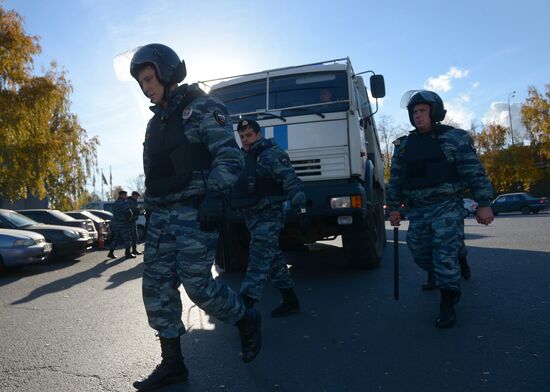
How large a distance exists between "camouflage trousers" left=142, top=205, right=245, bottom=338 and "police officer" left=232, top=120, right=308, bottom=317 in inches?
52.3

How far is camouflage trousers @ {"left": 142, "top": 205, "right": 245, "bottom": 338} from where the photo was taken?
262 centimetres

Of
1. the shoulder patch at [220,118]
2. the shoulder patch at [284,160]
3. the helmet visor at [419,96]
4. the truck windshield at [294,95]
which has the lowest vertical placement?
the shoulder patch at [284,160]

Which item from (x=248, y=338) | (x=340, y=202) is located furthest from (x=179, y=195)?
(x=340, y=202)

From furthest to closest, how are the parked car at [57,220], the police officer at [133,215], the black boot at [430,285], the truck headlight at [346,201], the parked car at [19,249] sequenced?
the parked car at [57,220] < the police officer at [133,215] < the parked car at [19,249] < the truck headlight at [346,201] < the black boot at [430,285]

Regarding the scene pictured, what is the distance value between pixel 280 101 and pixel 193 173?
3666 mm

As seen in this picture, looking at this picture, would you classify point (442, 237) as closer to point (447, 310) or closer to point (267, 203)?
point (447, 310)

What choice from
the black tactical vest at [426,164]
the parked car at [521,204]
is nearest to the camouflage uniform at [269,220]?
the black tactical vest at [426,164]

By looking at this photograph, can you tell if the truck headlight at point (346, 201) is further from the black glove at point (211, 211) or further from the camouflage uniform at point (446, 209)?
the black glove at point (211, 211)

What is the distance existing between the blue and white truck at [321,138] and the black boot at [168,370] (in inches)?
111

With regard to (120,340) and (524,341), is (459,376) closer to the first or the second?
(524,341)

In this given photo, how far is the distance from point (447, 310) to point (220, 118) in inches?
95.7

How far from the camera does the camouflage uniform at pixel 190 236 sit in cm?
262

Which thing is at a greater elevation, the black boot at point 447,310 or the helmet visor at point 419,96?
the helmet visor at point 419,96

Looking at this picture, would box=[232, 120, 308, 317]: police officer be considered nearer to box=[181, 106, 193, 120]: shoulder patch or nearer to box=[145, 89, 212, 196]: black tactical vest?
box=[145, 89, 212, 196]: black tactical vest
